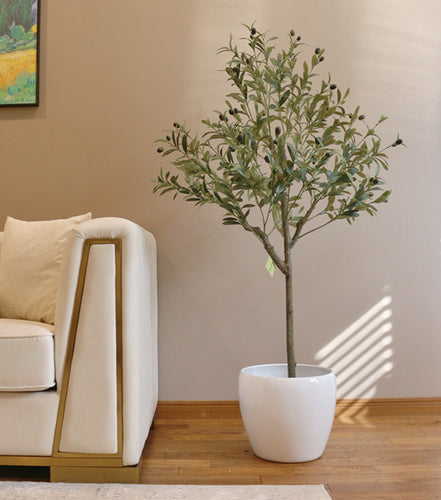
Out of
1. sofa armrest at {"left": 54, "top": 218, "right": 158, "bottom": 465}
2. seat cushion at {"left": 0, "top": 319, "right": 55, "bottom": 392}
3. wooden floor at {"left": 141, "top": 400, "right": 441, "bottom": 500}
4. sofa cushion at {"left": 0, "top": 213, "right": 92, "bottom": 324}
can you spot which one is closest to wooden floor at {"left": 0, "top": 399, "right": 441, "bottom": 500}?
wooden floor at {"left": 141, "top": 400, "right": 441, "bottom": 500}

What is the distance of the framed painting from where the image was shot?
8.57 feet

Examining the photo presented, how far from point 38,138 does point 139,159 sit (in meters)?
0.50

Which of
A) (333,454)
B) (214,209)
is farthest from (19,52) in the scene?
(333,454)

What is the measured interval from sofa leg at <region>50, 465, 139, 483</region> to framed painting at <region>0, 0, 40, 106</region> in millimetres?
1720

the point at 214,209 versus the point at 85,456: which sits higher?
the point at 214,209

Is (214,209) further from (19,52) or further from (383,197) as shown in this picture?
(19,52)

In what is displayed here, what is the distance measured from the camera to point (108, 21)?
261cm

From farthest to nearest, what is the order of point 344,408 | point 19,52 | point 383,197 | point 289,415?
point 19,52, point 344,408, point 383,197, point 289,415

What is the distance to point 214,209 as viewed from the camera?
2572 millimetres

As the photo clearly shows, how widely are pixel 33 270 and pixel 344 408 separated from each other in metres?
1.51

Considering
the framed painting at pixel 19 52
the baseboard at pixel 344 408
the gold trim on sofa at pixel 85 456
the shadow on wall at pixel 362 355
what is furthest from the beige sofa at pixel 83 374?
the framed painting at pixel 19 52

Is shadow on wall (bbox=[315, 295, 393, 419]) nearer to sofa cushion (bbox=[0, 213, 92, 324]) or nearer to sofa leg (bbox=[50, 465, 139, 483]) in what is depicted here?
sofa leg (bbox=[50, 465, 139, 483])

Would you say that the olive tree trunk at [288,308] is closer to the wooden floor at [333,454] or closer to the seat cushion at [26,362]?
the wooden floor at [333,454]

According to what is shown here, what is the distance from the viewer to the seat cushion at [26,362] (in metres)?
1.63
